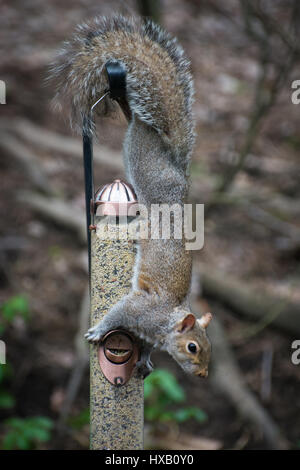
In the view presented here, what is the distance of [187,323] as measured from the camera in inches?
69.2

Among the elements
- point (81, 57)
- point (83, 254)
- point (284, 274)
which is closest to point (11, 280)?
point (83, 254)

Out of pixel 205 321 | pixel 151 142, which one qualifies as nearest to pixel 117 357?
pixel 205 321

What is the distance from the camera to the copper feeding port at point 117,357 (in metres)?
1.71

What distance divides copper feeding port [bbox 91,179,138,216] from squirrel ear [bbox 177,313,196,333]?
40cm

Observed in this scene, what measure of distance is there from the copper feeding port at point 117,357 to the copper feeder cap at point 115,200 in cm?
39

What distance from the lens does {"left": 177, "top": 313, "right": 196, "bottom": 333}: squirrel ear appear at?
68.2 inches

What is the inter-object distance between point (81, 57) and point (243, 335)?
245 cm

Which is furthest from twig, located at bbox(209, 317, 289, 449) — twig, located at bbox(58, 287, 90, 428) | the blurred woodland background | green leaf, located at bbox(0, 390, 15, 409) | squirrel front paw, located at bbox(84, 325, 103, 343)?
squirrel front paw, located at bbox(84, 325, 103, 343)

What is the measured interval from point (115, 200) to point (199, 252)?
2.69m

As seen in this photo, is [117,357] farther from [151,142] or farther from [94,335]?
[151,142]

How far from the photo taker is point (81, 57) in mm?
1786

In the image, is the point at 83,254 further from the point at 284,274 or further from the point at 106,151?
the point at 284,274

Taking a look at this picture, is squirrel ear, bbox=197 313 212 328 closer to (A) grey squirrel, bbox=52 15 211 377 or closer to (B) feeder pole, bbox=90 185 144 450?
(A) grey squirrel, bbox=52 15 211 377

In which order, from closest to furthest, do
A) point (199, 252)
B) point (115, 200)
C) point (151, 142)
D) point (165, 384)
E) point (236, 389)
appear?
point (115, 200) → point (151, 142) → point (165, 384) → point (236, 389) → point (199, 252)
